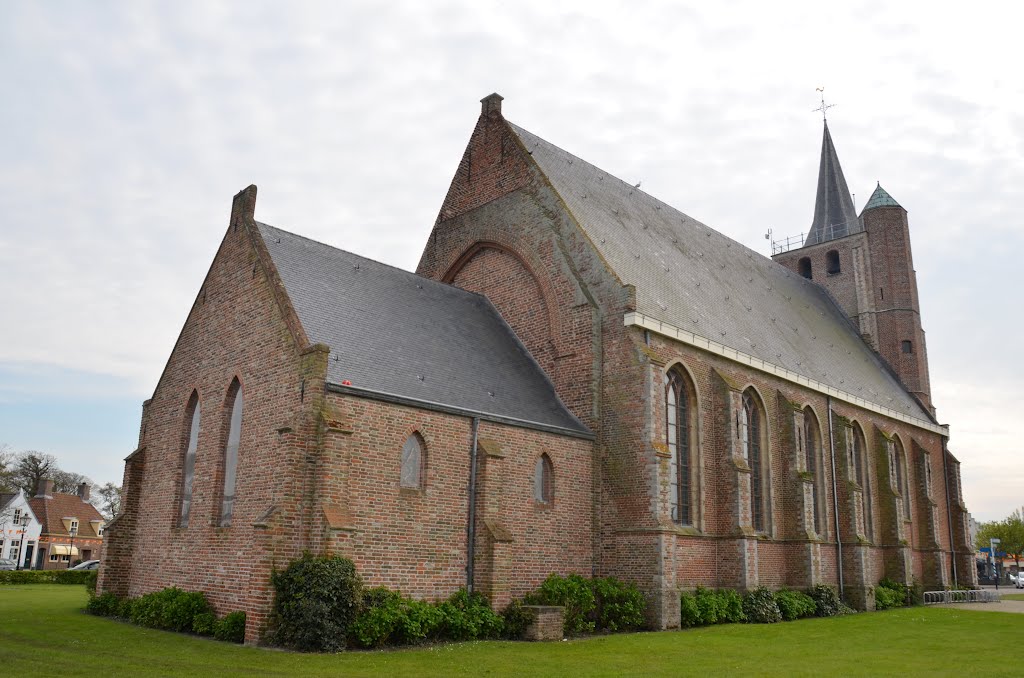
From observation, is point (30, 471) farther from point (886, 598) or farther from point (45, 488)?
point (886, 598)

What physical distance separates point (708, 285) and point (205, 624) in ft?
63.7

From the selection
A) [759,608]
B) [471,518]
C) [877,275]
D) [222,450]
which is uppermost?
[877,275]

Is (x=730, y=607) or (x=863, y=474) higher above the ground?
(x=863, y=474)

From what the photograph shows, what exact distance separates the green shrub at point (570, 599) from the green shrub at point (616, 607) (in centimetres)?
34

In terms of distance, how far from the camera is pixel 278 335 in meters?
17.8

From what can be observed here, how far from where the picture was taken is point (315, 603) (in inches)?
579

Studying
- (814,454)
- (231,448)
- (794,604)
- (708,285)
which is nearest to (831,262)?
(814,454)

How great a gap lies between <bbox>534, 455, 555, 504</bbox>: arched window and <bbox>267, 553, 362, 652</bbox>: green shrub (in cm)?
605

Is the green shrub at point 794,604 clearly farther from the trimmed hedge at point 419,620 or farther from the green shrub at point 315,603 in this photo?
the green shrub at point 315,603

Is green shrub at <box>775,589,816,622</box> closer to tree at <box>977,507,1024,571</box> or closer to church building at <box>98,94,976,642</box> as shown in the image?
church building at <box>98,94,976,642</box>

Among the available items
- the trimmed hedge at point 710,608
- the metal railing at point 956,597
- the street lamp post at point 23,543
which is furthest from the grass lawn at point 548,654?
the street lamp post at point 23,543

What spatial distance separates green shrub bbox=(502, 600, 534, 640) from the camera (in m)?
17.6

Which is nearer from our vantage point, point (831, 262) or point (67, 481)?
point (831, 262)

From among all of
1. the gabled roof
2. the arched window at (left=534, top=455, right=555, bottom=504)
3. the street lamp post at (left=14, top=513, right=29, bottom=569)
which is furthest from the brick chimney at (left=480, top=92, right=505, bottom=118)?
the gabled roof
